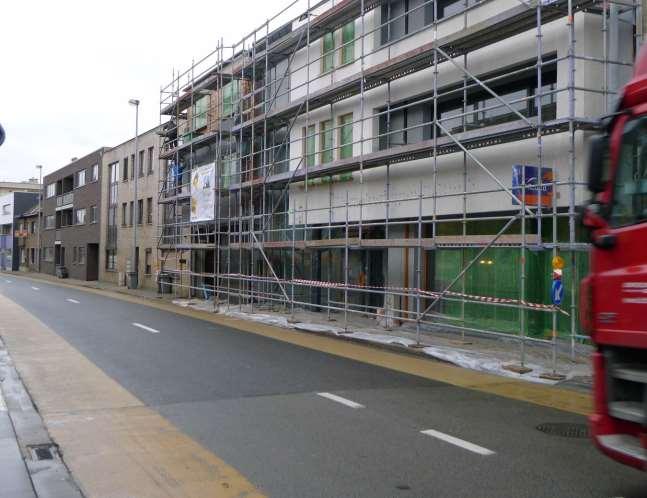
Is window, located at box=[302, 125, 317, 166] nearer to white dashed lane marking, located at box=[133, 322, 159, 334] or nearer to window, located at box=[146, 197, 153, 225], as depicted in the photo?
white dashed lane marking, located at box=[133, 322, 159, 334]

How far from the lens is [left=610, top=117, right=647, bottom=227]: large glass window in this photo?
4750 millimetres

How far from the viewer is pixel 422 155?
1543 centimetres

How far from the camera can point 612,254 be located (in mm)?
4918

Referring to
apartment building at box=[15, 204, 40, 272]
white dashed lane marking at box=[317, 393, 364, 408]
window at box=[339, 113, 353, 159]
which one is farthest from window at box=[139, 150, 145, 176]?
apartment building at box=[15, 204, 40, 272]

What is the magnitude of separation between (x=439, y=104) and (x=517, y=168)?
4.80m

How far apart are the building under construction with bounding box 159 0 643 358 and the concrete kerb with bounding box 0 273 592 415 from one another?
2.91 feet

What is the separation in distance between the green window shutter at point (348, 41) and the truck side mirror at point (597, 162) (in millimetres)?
14851

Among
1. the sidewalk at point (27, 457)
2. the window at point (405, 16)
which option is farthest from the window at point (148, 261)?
the sidewalk at point (27, 457)

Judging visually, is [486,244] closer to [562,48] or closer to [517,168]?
[517,168]

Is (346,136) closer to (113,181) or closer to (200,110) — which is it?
(200,110)

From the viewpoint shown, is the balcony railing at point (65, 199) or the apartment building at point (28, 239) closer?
the balcony railing at point (65, 199)

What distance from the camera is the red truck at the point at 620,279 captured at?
4.61m

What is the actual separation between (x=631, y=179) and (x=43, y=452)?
5.58 meters

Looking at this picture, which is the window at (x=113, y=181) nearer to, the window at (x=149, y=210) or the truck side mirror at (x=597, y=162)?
the window at (x=149, y=210)
